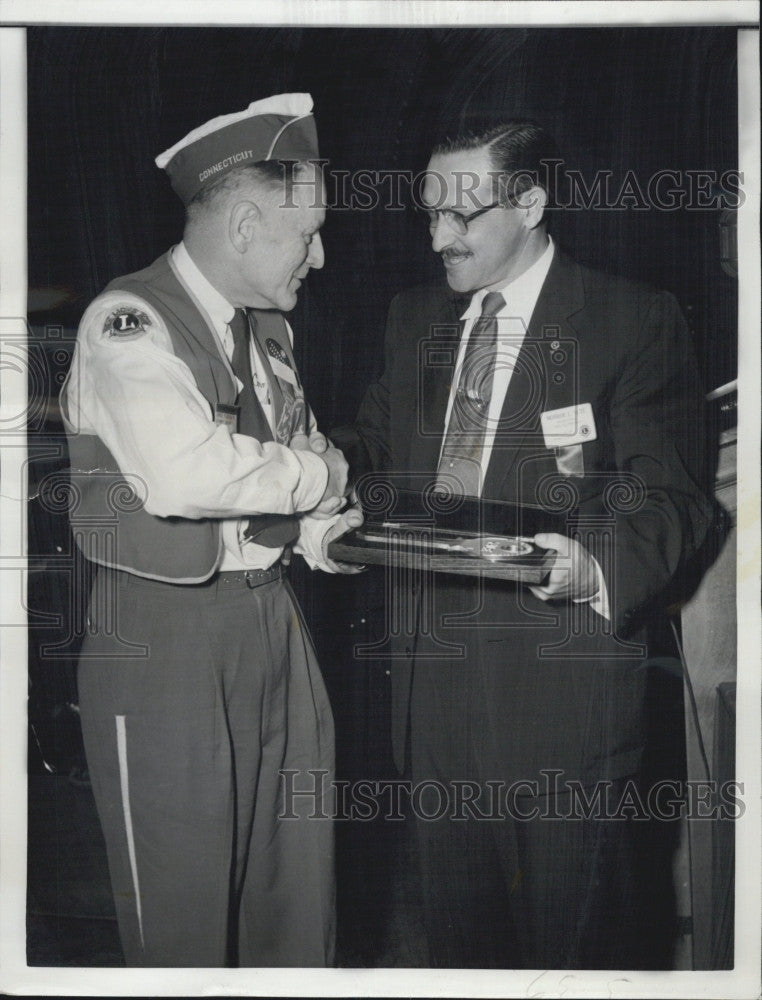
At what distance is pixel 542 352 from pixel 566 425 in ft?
0.49

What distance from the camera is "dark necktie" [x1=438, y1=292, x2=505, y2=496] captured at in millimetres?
1918

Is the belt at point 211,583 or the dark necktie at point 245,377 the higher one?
the dark necktie at point 245,377

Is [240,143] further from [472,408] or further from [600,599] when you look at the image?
[600,599]

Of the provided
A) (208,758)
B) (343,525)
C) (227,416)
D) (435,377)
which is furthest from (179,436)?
(208,758)

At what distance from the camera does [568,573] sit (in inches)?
75.4

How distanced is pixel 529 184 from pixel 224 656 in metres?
1.09

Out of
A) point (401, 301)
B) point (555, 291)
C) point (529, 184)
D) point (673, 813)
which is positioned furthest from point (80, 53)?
point (673, 813)

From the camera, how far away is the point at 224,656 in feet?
6.21

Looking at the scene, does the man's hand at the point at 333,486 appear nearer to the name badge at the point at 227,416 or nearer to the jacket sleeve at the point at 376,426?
the jacket sleeve at the point at 376,426

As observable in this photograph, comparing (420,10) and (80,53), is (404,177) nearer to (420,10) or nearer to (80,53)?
(420,10)

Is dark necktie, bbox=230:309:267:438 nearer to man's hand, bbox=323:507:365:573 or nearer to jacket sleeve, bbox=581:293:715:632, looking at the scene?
man's hand, bbox=323:507:365:573

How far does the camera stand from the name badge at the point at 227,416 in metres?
1.86
